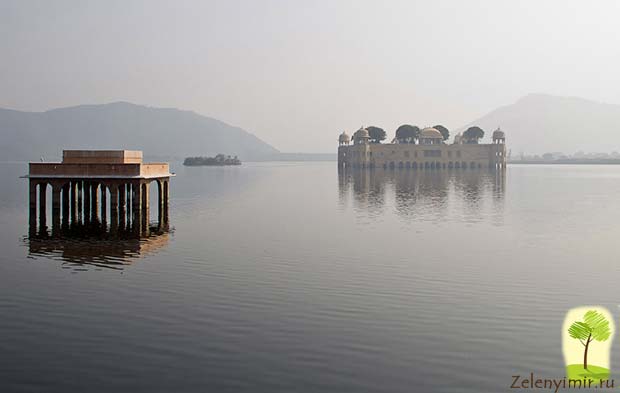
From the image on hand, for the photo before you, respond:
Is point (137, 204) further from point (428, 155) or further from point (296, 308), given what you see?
point (428, 155)

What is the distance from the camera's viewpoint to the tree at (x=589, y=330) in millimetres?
16000

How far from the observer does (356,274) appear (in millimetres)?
25875

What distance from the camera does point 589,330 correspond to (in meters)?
17.0

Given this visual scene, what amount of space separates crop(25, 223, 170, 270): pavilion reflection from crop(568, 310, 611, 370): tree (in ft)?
53.8

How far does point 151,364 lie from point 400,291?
9.99m

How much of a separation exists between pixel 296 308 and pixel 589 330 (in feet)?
25.6

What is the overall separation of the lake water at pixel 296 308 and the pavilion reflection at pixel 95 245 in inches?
7.7

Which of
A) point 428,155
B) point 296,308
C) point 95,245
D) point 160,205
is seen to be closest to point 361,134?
point 428,155

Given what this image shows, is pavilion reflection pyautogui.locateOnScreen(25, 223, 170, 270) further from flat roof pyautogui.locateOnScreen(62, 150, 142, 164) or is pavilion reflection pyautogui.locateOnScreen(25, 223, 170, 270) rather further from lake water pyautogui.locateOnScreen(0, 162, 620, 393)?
flat roof pyautogui.locateOnScreen(62, 150, 142, 164)

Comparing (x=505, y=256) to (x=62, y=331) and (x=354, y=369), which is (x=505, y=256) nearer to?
(x=354, y=369)

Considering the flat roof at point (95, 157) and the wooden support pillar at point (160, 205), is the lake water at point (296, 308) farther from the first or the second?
the flat roof at point (95, 157)

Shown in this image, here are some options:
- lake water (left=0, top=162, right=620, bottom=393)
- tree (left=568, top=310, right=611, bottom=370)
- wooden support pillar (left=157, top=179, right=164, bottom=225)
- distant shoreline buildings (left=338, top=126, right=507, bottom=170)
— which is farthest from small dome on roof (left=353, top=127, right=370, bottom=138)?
tree (left=568, top=310, right=611, bottom=370)

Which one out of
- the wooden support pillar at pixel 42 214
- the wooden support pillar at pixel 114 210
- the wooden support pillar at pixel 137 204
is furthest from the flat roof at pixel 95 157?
the wooden support pillar at pixel 42 214

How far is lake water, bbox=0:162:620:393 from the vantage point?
14594 mm
